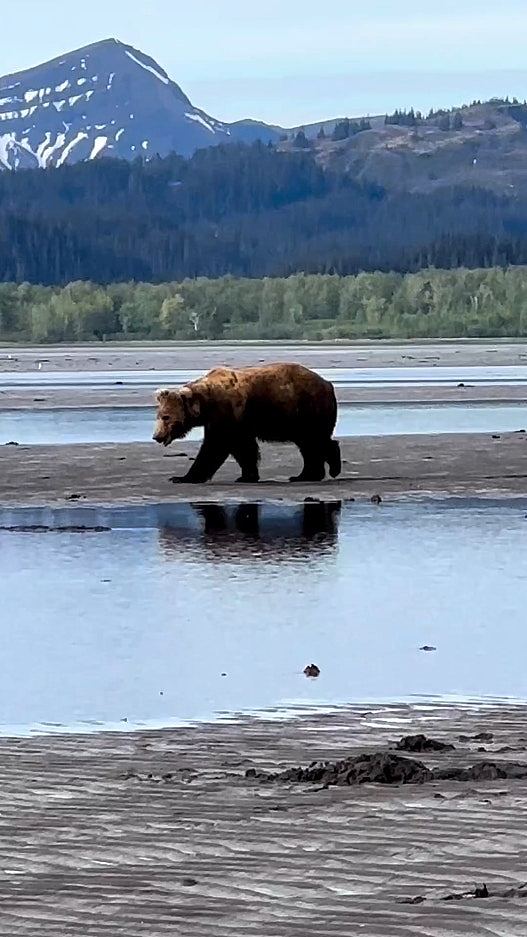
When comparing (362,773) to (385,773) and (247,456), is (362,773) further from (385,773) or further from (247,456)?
(247,456)

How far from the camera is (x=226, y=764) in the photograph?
8.65m

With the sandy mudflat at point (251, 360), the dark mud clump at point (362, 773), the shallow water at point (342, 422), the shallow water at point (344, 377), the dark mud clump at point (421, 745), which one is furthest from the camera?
the sandy mudflat at point (251, 360)

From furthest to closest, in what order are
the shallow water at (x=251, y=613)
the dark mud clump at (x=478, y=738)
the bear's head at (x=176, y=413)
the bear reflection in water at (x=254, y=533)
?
the bear's head at (x=176, y=413) < the bear reflection in water at (x=254, y=533) < the shallow water at (x=251, y=613) < the dark mud clump at (x=478, y=738)

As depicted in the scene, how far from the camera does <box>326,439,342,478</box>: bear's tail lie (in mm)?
23938

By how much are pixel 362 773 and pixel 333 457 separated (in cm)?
1617

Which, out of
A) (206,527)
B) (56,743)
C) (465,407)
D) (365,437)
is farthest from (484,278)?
(56,743)

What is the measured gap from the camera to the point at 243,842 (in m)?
6.98

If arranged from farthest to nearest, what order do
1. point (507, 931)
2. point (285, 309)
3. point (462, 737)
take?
1. point (285, 309)
2. point (462, 737)
3. point (507, 931)

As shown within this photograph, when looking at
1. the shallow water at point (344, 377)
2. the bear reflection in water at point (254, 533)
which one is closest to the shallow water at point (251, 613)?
the bear reflection in water at point (254, 533)

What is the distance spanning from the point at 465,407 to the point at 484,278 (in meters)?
126

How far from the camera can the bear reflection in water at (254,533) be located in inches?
680

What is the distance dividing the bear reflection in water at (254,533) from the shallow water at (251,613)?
30 millimetres

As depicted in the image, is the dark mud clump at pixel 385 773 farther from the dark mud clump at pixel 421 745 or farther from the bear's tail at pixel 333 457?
the bear's tail at pixel 333 457

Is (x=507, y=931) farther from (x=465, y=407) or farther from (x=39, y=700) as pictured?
(x=465, y=407)
